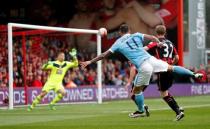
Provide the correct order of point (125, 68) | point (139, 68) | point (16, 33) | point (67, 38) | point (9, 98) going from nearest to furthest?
point (139, 68) < point (9, 98) < point (16, 33) < point (67, 38) < point (125, 68)

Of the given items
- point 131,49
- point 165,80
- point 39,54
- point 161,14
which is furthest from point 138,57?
point 161,14

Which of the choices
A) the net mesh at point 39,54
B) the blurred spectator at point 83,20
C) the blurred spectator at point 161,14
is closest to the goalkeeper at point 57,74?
the net mesh at point 39,54

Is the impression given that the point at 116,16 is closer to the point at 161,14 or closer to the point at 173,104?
the point at 161,14

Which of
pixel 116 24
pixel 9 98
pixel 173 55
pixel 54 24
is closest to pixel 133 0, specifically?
pixel 116 24

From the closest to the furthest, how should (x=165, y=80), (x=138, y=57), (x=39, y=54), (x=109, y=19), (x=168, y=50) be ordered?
(x=165, y=80) < (x=168, y=50) < (x=138, y=57) < (x=39, y=54) < (x=109, y=19)

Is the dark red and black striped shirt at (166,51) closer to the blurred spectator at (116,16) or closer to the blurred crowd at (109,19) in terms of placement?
the blurred crowd at (109,19)

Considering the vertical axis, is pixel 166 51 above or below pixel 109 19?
below

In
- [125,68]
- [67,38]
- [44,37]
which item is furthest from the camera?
[125,68]

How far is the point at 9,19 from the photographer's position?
39.4m

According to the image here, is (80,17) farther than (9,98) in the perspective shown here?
Yes

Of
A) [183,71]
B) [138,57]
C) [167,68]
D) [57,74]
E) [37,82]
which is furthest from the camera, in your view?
Result: [37,82]

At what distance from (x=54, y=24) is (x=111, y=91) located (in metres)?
7.19

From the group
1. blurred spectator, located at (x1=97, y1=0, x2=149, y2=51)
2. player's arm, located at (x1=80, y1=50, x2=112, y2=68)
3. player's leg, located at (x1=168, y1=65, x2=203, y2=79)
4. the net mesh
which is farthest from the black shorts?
blurred spectator, located at (x1=97, y1=0, x2=149, y2=51)

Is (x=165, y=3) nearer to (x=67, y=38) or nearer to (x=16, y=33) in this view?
(x=67, y=38)
